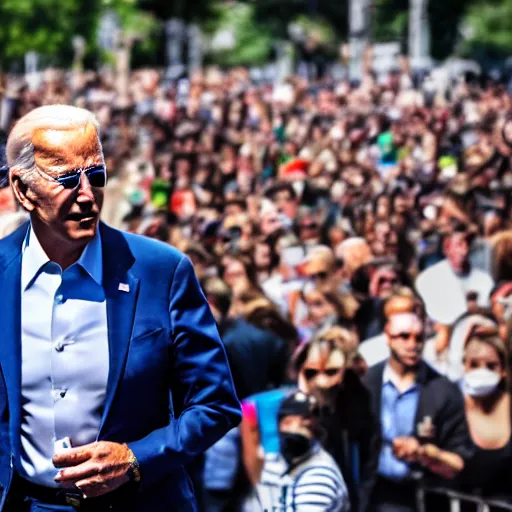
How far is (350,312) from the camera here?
8.22m

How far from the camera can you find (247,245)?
10109 millimetres

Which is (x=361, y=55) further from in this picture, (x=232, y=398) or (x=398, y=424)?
(x=232, y=398)

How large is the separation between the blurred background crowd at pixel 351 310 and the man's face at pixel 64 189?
0.43 meters

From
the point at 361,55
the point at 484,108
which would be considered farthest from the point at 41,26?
the point at 484,108

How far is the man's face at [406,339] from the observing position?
6.93m

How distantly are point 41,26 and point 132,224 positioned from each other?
5290 cm

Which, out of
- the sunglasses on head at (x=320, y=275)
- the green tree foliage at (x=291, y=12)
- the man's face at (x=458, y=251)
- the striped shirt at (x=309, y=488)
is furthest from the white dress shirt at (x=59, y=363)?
the green tree foliage at (x=291, y=12)

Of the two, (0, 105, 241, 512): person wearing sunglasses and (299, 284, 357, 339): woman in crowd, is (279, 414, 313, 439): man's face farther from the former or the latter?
(0, 105, 241, 512): person wearing sunglasses

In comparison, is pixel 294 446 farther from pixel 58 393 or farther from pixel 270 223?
pixel 270 223

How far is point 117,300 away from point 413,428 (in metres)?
3.71

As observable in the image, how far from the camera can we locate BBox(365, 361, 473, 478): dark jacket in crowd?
6.64 meters

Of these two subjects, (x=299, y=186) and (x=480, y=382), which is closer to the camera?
(x=480, y=382)

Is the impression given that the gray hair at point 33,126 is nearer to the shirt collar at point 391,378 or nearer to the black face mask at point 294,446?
the black face mask at point 294,446

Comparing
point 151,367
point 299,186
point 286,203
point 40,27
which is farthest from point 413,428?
point 40,27
